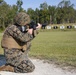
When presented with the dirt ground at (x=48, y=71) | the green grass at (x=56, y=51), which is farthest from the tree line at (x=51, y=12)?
the dirt ground at (x=48, y=71)

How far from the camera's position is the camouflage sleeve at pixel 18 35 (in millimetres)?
6875

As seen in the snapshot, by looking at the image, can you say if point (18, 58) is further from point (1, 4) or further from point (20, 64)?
point (1, 4)

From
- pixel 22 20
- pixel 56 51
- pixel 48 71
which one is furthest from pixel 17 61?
pixel 56 51

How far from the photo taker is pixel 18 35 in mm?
6934

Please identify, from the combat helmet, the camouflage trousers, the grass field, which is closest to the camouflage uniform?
Result: the camouflage trousers

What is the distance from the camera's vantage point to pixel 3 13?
72.0 meters

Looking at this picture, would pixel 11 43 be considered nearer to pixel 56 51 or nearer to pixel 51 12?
pixel 56 51


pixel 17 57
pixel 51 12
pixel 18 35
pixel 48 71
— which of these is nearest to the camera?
pixel 18 35

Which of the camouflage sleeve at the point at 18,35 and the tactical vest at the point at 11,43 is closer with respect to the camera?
the camouflage sleeve at the point at 18,35

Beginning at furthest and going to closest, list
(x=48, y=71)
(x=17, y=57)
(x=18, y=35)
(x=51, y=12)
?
1. (x=51, y=12)
2. (x=48, y=71)
3. (x=17, y=57)
4. (x=18, y=35)

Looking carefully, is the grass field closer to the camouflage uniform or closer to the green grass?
the green grass

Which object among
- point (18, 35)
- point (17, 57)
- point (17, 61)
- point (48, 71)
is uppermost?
point (18, 35)

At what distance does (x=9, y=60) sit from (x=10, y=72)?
337mm

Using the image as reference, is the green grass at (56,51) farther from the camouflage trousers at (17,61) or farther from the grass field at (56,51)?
the camouflage trousers at (17,61)
